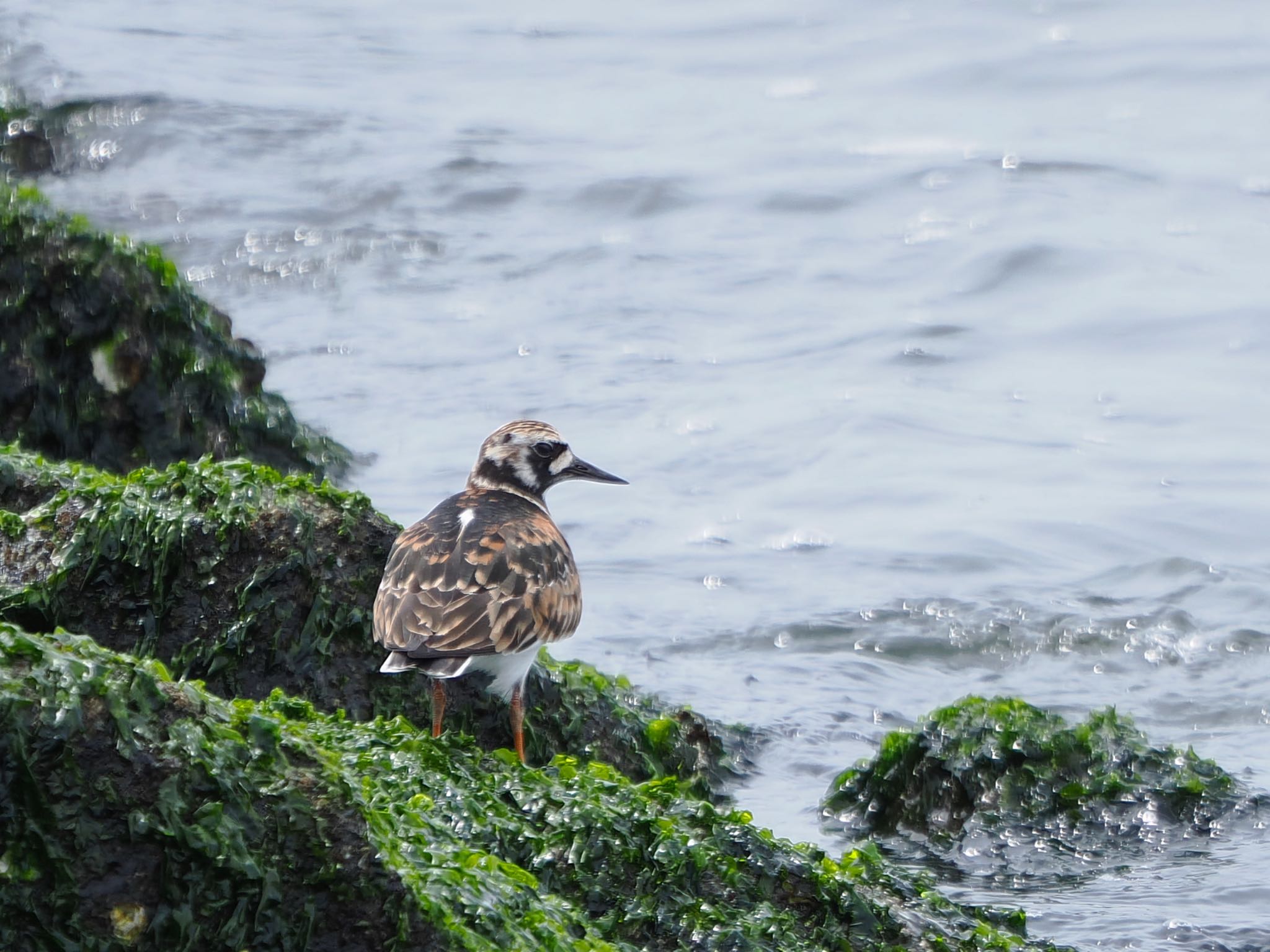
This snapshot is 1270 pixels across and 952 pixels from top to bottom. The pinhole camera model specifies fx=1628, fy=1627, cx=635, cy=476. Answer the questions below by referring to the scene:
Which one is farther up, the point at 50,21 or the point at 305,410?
the point at 50,21

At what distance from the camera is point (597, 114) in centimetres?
1582

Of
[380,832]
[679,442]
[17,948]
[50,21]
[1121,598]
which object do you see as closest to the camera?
[17,948]

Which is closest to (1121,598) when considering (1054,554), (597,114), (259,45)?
(1054,554)

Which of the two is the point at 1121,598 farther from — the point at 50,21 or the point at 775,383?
the point at 50,21

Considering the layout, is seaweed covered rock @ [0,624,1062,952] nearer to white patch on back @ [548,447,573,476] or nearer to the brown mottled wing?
the brown mottled wing

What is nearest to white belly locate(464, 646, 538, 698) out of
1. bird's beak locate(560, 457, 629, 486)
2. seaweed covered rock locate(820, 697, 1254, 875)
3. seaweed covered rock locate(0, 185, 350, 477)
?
bird's beak locate(560, 457, 629, 486)

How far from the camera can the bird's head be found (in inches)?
233

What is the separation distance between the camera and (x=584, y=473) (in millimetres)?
6125

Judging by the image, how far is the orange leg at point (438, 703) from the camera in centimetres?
475

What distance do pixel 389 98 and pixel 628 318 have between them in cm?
571

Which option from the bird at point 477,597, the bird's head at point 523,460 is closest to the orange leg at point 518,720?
the bird at point 477,597

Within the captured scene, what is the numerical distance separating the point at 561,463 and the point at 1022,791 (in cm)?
202

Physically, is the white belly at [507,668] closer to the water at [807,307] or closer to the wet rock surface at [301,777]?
the wet rock surface at [301,777]

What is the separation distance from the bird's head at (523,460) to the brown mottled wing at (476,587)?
1.81ft
